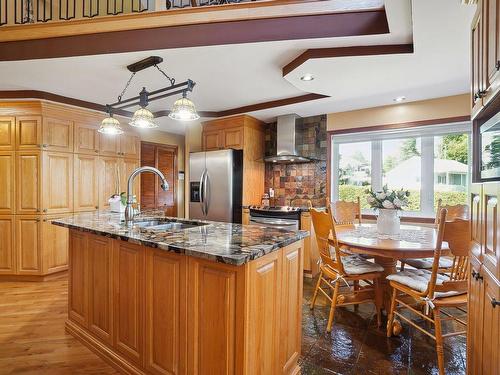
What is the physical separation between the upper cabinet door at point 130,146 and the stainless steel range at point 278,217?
223 cm

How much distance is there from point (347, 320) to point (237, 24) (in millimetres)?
2714

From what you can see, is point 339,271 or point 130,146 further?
point 130,146

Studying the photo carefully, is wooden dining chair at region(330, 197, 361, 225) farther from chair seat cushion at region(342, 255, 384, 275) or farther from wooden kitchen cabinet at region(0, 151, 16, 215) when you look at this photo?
Result: wooden kitchen cabinet at region(0, 151, 16, 215)

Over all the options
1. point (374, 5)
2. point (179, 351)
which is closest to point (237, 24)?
point (374, 5)

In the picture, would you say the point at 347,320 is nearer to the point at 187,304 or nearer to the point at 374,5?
the point at 187,304

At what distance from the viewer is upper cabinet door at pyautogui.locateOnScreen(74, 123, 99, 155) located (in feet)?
12.5

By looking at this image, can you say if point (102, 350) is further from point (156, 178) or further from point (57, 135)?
point (156, 178)

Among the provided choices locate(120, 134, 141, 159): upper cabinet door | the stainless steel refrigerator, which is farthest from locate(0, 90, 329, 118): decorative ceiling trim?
the stainless steel refrigerator

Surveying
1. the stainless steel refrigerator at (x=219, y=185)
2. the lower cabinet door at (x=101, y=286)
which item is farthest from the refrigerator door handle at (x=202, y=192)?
the lower cabinet door at (x=101, y=286)

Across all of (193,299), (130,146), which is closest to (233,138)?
(130,146)

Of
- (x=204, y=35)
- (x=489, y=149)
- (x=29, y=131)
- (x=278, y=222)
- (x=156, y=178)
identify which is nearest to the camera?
(x=489, y=149)

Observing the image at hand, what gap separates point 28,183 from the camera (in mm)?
3482

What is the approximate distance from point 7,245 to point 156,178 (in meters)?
2.43

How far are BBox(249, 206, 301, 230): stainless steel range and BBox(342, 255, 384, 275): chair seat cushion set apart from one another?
1.12 m
